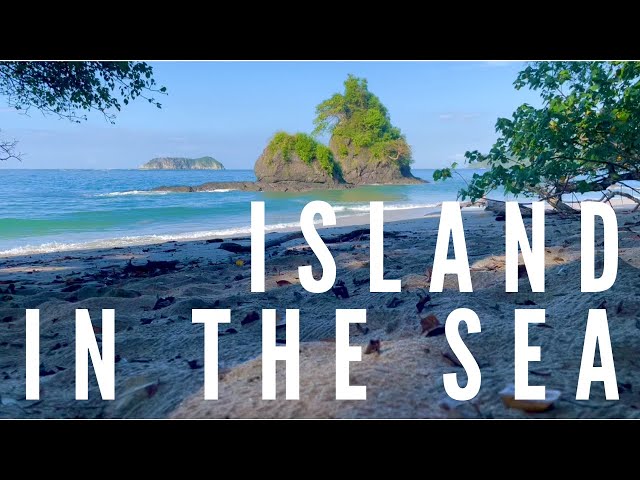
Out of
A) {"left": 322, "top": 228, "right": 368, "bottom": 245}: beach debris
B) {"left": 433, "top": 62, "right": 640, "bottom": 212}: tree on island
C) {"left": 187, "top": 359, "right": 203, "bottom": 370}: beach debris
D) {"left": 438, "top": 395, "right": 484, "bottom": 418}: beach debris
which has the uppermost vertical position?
{"left": 433, "top": 62, "right": 640, "bottom": 212}: tree on island

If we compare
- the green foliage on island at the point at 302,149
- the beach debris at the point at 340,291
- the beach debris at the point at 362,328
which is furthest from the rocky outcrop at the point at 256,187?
the beach debris at the point at 362,328

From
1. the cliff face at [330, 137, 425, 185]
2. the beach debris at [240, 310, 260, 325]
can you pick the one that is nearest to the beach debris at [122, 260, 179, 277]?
the beach debris at [240, 310, 260, 325]

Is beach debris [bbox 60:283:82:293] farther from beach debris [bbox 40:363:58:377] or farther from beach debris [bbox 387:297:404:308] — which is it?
beach debris [bbox 387:297:404:308]

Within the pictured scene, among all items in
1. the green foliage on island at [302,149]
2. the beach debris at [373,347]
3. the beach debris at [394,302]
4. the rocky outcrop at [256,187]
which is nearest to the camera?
the beach debris at [373,347]

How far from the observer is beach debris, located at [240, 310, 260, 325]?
3463 mm

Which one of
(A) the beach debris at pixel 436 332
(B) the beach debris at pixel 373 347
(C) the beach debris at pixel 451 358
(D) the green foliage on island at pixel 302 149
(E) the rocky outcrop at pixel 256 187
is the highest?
(D) the green foliage on island at pixel 302 149

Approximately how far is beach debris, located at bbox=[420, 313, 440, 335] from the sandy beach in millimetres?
41

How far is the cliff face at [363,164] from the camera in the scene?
3938cm

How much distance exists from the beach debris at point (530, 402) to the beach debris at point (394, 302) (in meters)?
1.45

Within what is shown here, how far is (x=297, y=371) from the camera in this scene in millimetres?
2439

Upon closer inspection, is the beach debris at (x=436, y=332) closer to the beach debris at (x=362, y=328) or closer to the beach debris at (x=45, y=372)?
the beach debris at (x=362, y=328)
